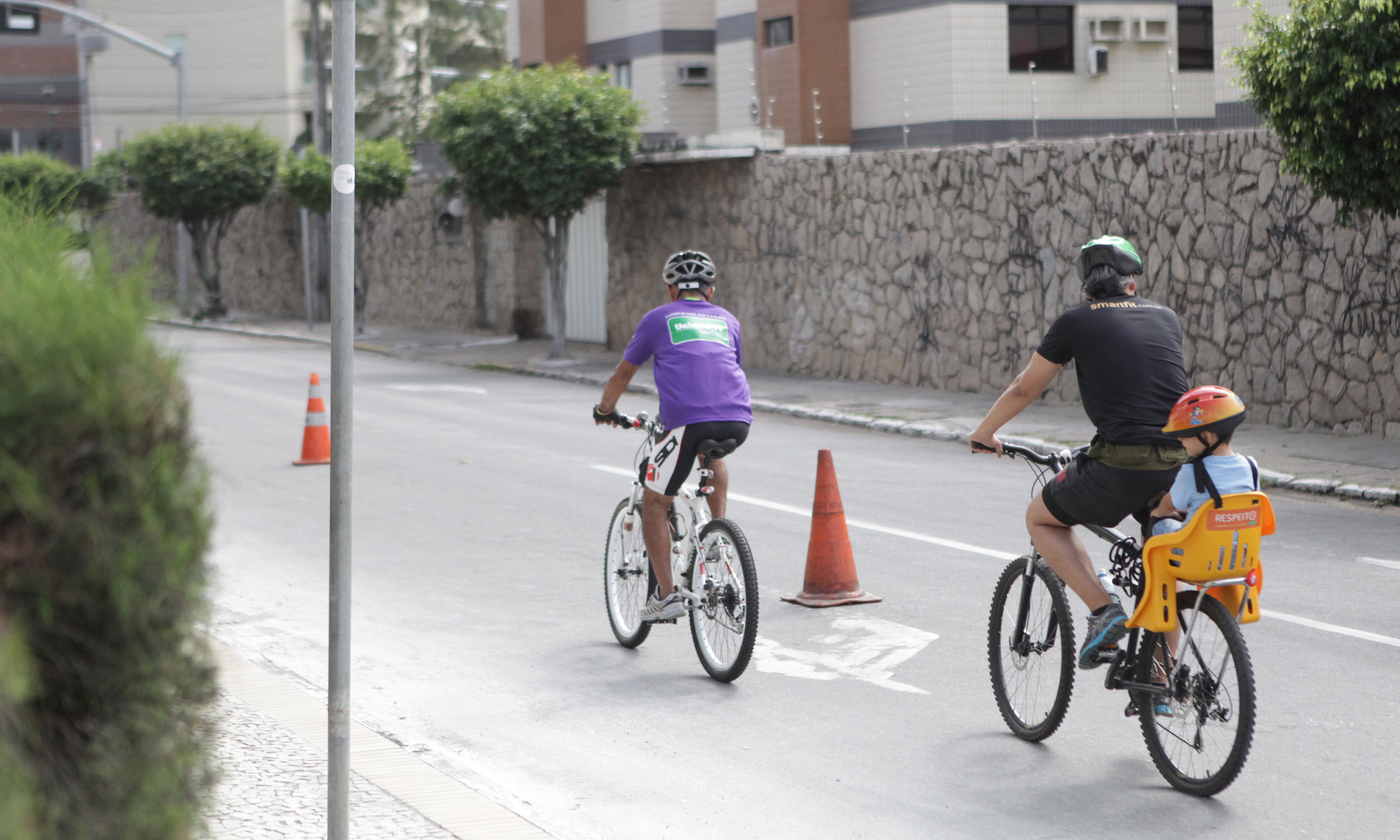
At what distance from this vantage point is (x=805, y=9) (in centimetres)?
3014

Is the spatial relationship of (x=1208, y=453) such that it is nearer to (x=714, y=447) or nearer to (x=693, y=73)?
(x=714, y=447)

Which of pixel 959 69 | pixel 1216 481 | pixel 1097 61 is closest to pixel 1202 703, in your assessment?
pixel 1216 481

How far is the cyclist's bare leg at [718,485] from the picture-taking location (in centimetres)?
705

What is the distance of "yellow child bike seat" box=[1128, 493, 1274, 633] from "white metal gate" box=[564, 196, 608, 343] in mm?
21861

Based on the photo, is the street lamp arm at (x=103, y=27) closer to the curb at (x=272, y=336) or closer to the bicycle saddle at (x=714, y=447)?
the curb at (x=272, y=336)

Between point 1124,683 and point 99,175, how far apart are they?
4149cm

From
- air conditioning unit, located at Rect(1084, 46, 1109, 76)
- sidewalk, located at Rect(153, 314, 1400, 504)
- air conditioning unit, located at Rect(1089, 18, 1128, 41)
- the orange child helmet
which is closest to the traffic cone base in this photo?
the orange child helmet

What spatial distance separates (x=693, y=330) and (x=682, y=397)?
31 cm

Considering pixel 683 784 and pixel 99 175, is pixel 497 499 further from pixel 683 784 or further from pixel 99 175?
pixel 99 175

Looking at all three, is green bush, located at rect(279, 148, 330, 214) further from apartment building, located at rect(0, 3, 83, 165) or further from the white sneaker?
apartment building, located at rect(0, 3, 83, 165)

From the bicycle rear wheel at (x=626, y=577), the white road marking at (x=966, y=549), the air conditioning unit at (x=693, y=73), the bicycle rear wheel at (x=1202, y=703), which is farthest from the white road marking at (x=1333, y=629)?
the air conditioning unit at (x=693, y=73)

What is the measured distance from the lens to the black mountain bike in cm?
503

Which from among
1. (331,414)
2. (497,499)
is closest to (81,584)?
(331,414)

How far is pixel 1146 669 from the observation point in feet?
17.3
